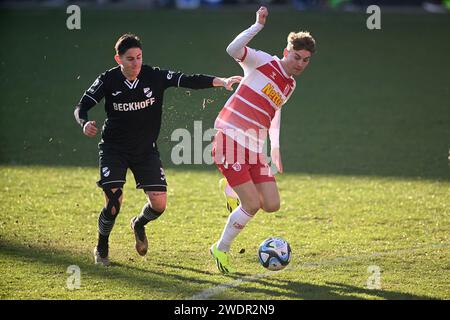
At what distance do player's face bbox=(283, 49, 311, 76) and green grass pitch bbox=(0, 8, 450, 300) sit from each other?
5.79 feet

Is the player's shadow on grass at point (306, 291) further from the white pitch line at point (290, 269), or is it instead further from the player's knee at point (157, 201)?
the player's knee at point (157, 201)

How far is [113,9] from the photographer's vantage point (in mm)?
24641

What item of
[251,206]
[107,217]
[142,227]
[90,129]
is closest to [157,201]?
[142,227]

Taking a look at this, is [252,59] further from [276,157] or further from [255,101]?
[276,157]

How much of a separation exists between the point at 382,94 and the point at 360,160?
4.19 metres

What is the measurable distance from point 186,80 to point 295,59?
103cm

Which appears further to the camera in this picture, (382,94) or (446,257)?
(382,94)

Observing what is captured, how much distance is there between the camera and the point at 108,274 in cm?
742

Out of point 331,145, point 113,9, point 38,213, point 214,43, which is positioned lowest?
point 38,213

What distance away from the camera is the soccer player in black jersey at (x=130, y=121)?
7637 millimetres

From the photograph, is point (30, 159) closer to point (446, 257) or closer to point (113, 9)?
point (446, 257)

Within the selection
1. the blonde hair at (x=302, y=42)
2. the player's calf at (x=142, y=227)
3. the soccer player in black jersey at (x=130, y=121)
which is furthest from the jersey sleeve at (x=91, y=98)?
the blonde hair at (x=302, y=42)

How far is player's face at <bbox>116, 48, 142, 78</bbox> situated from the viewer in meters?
7.57
